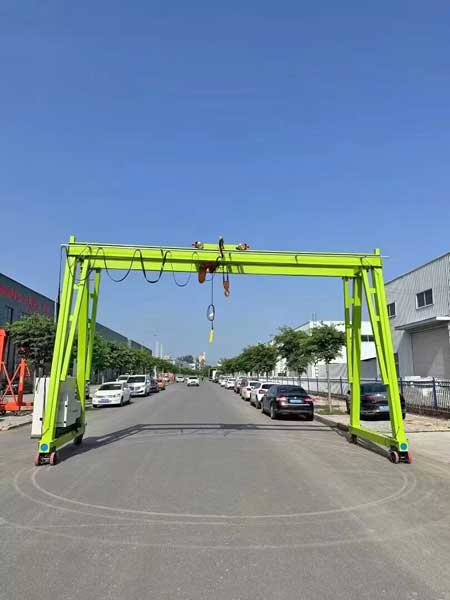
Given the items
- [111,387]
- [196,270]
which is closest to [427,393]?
[196,270]

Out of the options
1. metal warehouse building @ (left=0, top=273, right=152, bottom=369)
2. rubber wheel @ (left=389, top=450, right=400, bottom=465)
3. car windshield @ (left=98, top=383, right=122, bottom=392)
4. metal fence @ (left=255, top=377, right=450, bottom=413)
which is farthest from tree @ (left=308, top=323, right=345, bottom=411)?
metal warehouse building @ (left=0, top=273, right=152, bottom=369)

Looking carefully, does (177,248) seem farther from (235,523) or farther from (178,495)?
(235,523)

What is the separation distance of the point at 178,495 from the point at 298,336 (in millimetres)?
25809

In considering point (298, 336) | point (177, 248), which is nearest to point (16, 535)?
point (177, 248)

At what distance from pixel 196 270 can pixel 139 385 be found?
3269cm

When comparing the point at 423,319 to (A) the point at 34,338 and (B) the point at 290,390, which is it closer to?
(B) the point at 290,390

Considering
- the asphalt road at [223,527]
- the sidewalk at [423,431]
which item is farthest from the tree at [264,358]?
the asphalt road at [223,527]

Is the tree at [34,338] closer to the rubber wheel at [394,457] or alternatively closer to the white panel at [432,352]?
the rubber wheel at [394,457]

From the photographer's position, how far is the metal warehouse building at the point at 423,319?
28172 millimetres

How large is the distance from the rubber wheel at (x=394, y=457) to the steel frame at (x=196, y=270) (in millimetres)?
205

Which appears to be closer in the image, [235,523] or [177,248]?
[235,523]

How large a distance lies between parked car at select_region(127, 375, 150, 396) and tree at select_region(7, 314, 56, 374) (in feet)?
59.0

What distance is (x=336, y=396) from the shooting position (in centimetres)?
3509

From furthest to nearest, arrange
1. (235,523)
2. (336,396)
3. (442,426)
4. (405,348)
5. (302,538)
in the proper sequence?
(336,396), (405,348), (442,426), (235,523), (302,538)
